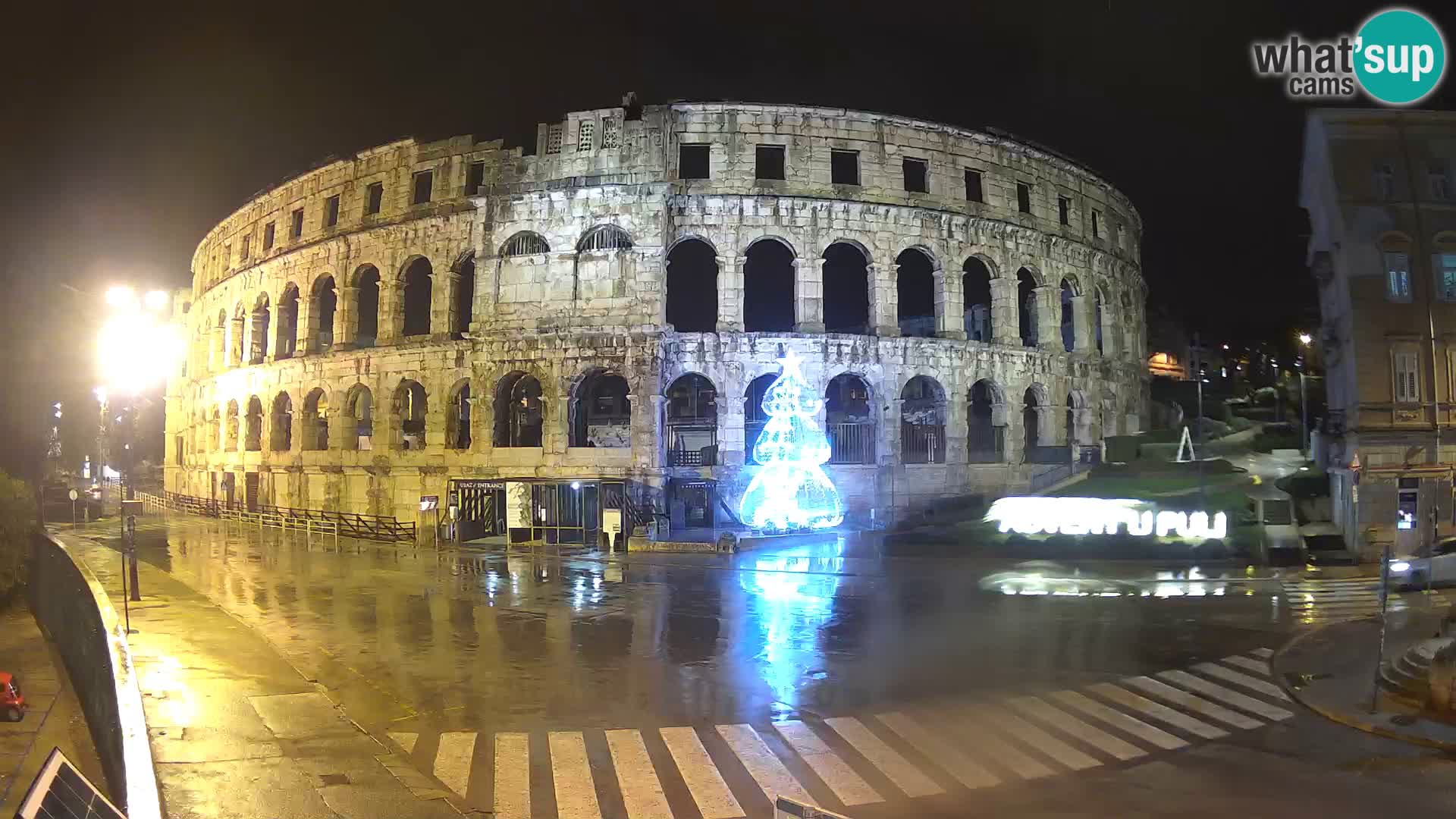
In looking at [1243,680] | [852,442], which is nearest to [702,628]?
[1243,680]

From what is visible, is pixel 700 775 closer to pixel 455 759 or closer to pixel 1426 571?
pixel 455 759

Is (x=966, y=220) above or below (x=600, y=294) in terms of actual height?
above

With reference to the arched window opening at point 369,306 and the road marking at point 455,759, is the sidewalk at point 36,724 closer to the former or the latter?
the road marking at point 455,759

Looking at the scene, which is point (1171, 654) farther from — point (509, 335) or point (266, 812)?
point (509, 335)

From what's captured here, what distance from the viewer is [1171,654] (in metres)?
15.0

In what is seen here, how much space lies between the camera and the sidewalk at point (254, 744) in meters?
7.44

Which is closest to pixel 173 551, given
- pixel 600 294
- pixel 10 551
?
pixel 10 551

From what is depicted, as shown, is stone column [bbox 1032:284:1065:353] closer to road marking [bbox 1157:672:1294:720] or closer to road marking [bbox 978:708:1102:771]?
road marking [bbox 1157:672:1294:720]

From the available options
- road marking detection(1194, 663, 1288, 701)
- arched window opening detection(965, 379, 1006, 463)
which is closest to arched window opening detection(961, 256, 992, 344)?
arched window opening detection(965, 379, 1006, 463)

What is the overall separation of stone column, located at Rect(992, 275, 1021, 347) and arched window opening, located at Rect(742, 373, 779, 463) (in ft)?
33.0

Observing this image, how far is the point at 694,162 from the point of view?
118 feet

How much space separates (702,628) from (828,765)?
811 cm

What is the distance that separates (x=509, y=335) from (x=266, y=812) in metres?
28.6

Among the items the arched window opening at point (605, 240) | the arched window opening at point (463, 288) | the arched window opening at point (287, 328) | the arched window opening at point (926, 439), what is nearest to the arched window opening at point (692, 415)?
the arched window opening at point (605, 240)
